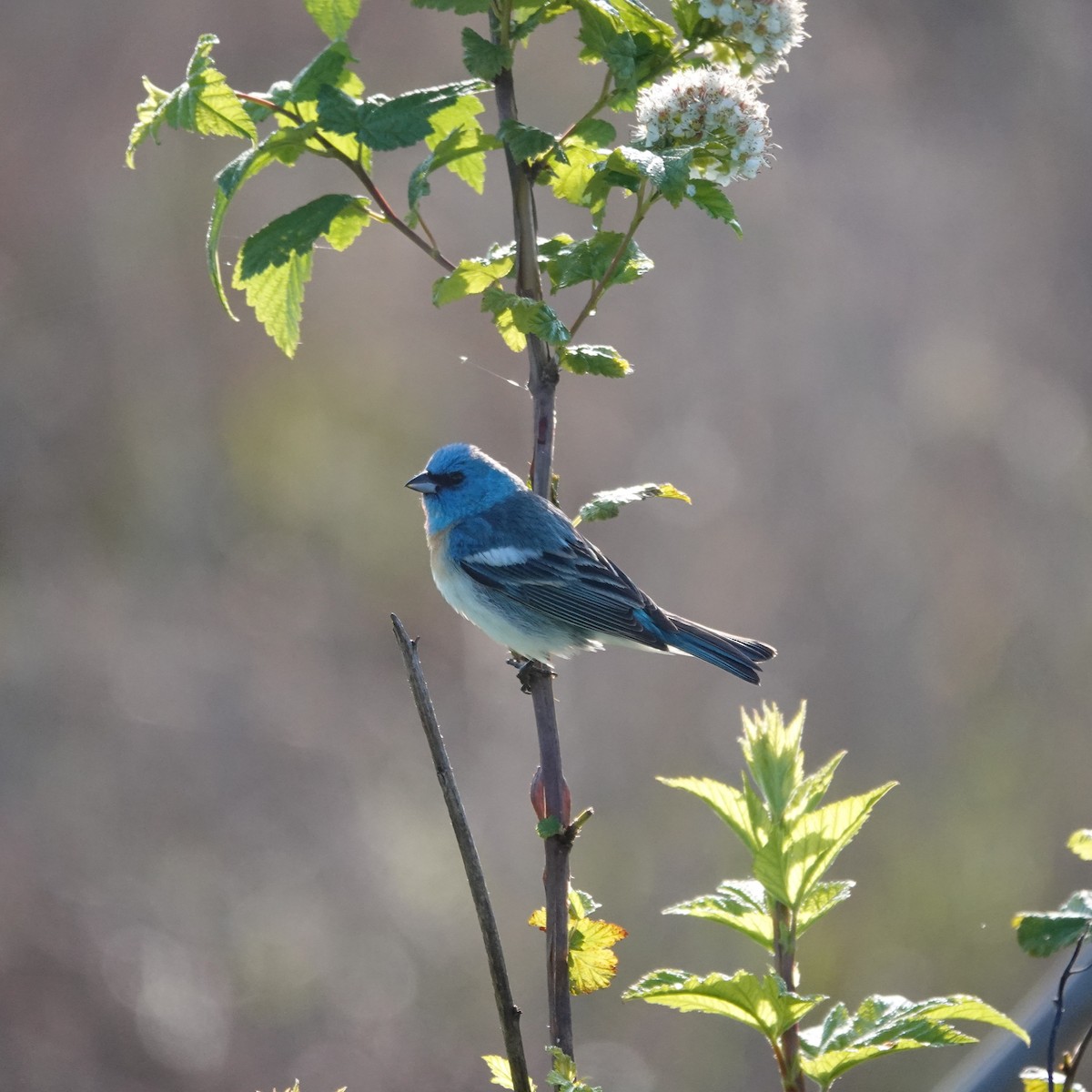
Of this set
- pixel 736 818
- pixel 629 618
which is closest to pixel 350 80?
pixel 736 818

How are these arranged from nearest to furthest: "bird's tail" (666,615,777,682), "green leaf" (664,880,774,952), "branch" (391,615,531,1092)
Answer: "branch" (391,615,531,1092) → "green leaf" (664,880,774,952) → "bird's tail" (666,615,777,682)

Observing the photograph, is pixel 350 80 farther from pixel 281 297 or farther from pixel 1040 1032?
pixel 1040 1032

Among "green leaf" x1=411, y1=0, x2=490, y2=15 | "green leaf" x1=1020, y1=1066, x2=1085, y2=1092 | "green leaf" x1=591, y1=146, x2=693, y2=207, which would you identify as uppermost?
"green leaf" x1=411, y1=0, x2=490, y2=15

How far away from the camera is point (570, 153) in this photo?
1.06 metres

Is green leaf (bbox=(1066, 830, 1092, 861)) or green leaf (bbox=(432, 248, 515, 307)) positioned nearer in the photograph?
green leaf (bbox=(1066, 830, 1092, 861))

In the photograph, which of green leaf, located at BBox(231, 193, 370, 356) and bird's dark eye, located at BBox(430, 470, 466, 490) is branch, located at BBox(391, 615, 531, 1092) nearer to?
green leaf, located at BBox(231, 193, 370, 356)

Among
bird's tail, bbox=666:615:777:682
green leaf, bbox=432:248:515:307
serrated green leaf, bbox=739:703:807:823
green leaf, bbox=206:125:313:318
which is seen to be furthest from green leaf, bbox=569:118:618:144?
bird's tail, bbox=666:615:777:682

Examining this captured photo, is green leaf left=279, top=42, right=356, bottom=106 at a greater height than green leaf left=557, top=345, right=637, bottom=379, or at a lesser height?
greater

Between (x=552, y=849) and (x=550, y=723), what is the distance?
4.2 inches

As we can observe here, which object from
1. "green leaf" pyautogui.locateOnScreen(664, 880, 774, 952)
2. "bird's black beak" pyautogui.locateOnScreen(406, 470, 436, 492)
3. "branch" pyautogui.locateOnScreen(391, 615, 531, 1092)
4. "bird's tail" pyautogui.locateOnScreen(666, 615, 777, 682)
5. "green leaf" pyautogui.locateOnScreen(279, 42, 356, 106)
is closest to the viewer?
"branch" pyautogui.locateOnScreen(391, 615, 531, 1092)

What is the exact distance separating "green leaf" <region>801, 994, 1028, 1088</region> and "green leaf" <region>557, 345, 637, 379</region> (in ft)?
1.72

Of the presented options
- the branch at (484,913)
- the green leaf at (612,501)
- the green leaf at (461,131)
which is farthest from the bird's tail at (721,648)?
the branch at (484,913)

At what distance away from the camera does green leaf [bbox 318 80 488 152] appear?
0.90 meters

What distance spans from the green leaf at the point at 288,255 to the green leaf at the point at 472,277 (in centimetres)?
10
